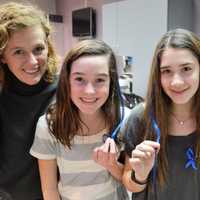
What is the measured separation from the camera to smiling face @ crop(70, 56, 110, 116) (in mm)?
926

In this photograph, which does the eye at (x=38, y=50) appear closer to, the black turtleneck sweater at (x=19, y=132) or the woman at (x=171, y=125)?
the black turtleneck sweater at (x=19, y=132)

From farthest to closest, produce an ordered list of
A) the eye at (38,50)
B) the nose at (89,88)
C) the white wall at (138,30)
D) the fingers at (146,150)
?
the white wall at (138,30) → the eye at (38,50) → the nose at (89,88) → the fingers at (146,150)

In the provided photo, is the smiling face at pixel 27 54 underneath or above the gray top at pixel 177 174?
above

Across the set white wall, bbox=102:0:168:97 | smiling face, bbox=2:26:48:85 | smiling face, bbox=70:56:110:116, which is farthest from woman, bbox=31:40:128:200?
white wall, bbox=102:0:168:97

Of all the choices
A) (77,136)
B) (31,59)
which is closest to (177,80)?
(77,136)

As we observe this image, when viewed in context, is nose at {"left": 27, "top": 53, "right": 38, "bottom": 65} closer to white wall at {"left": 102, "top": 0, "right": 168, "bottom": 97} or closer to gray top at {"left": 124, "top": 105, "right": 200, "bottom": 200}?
gray top at {"left": 124, "top": 105, "right": 200, "bottom": 200}

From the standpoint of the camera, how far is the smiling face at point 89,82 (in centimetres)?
93

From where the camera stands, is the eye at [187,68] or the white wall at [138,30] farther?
the white wall at [138,30]

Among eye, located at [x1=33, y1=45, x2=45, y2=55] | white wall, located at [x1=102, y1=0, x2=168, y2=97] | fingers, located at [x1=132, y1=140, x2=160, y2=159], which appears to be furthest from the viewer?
white wall, located at [x1=102, y1=0, x2=168, y2=97]

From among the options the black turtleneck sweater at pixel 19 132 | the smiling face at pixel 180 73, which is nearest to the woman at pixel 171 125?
the smiling face at pixel 180 73

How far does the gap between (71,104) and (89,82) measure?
0.13m

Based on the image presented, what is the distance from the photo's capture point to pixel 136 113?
3.20ft

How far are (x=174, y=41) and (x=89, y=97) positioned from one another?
0.34 metres

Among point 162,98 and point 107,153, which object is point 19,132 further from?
point 162,98
